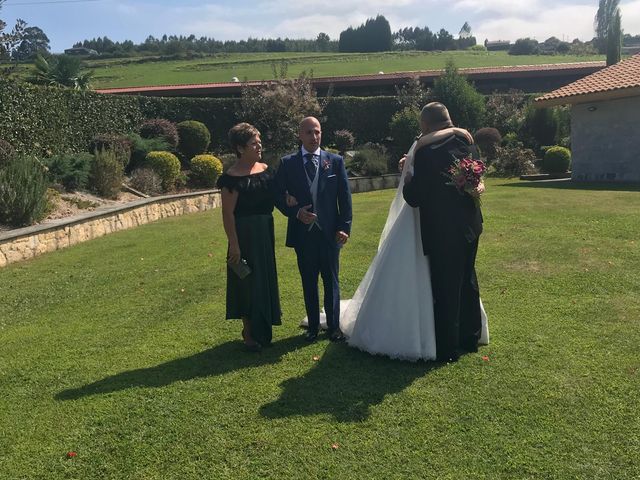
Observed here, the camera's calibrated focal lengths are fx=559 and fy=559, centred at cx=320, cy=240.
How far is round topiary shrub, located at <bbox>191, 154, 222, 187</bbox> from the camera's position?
18.7 meters

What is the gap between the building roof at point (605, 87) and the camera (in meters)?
17.7

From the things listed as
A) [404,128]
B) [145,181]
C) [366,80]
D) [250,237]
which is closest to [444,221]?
[250,237]

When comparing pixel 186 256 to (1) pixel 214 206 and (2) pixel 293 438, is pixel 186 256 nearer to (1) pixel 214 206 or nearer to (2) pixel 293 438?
(2) pixel 293 438

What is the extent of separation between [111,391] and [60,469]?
101 cm

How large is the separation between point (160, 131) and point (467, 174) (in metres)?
17.7

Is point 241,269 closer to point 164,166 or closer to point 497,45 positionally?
point 164,166

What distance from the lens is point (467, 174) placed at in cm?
426

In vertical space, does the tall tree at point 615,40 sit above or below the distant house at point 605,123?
above

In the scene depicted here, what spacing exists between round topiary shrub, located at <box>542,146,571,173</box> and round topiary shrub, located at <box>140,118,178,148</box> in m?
14.7

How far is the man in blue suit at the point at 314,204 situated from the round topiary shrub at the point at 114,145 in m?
12.7

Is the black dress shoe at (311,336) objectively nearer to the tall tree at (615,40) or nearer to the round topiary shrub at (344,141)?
the round topiary shrub at (344,141)

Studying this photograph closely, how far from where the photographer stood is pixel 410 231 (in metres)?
4.60

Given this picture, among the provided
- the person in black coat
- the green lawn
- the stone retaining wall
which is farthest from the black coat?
the stone retaining wall

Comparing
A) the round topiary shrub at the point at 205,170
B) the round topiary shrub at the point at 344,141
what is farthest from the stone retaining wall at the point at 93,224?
the round topiary shrub at the point at 344,141
